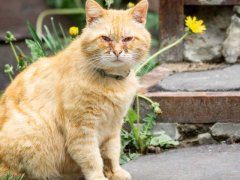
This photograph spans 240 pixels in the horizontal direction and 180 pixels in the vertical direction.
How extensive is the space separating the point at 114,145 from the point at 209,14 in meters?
2.12

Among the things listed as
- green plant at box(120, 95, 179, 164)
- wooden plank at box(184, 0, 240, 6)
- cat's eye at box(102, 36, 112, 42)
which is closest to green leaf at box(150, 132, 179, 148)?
green plant at box(120, 95, 179, 164)

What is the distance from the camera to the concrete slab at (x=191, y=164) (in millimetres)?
4680

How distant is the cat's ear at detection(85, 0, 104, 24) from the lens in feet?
14.6

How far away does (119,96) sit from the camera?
4.47m

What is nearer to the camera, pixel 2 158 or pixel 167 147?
pixel 2 158

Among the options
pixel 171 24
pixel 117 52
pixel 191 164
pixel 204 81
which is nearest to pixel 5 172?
pixel 117 52

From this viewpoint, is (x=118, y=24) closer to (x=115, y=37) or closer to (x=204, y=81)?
(x=115, y=37)

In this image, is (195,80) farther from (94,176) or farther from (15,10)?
(15,10)

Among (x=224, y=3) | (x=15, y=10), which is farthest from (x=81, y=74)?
(x=15, y=10)

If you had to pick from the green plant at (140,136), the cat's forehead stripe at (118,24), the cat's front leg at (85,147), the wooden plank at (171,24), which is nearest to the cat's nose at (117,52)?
the cat's forehead stripe at (118,24)

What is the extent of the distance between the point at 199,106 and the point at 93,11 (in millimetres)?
1314

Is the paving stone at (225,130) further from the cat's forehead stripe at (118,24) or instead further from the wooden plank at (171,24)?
the cat's forehead stripe at (118,24)

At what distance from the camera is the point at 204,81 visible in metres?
5.68

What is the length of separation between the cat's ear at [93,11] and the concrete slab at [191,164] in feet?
3.56
